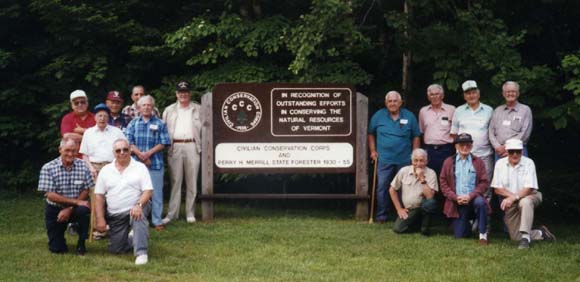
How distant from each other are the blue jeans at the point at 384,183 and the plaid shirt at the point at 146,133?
268cm

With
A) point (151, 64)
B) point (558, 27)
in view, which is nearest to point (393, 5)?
point (558, 27)

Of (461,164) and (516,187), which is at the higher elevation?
(461,164)

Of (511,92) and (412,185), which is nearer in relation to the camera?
(511,92)

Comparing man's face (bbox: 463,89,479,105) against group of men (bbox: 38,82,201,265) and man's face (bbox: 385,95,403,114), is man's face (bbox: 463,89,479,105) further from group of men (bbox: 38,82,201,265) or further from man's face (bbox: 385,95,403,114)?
group of men (bbox: 38,82,201,265)

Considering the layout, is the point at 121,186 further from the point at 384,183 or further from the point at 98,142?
the point at 384,183

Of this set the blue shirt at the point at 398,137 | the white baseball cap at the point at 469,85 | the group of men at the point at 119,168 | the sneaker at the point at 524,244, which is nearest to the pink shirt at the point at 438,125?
the blue shirt at the point at 398,137

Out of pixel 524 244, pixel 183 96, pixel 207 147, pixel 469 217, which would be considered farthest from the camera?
pixel 207 147

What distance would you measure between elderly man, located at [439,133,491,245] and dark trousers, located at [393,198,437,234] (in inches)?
8.3

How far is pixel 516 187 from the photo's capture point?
890cm

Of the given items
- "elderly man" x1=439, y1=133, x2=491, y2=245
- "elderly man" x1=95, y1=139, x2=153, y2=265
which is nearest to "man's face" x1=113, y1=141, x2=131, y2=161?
"elderly man" x1=95, y1=139, x2=153, y2=265

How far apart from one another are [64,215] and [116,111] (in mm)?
2020

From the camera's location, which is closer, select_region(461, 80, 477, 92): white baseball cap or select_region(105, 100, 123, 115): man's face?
select_region(461, 80, 477, 92): white baseball cap

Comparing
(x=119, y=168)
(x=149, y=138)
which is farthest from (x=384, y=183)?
(x=119, y=168)

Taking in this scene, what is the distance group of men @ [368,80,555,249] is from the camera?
8883mm
